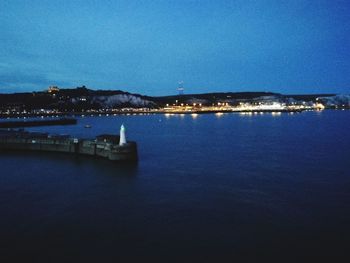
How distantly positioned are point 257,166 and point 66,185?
1652cm

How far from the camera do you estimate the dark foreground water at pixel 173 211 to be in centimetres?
1494

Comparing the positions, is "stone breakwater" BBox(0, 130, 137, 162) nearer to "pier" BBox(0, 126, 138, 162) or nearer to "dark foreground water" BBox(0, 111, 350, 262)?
"pier" BBox(0, 126, 138, 162)

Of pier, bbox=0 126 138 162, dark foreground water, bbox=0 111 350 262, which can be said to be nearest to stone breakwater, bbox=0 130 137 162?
pier, bbox=0 126 138 162

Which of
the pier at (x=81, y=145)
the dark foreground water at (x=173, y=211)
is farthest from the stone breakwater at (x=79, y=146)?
the dark foreground water at (x=173, y=211)

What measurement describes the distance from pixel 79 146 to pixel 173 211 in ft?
69.9

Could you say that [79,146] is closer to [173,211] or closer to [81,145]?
[81,145]

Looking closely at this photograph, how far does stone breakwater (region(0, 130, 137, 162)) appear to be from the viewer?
111ft

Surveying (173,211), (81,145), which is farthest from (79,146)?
(173,211)

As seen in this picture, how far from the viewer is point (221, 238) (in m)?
16.1

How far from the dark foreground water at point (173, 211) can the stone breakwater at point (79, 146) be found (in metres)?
1.24

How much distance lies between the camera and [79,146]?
39.1 m

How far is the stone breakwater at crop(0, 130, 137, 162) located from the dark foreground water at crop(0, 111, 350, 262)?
1236mm

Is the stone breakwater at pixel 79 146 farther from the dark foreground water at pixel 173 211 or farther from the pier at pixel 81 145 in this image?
the dark foreground water at pixel 173 211

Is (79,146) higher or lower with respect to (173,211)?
higher
